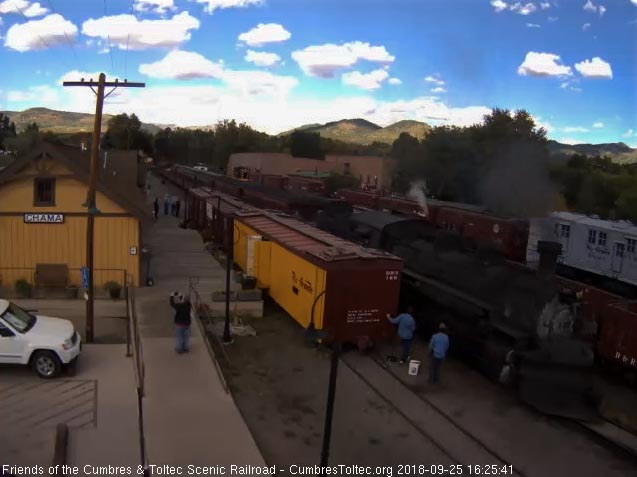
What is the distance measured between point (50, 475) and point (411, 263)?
10.8 meters

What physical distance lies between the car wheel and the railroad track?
6.29m

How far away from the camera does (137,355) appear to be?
38.1 feet

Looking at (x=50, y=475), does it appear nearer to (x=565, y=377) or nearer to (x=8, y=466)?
(x=8, y=466)

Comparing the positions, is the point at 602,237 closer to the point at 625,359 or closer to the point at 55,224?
the point at 625,359

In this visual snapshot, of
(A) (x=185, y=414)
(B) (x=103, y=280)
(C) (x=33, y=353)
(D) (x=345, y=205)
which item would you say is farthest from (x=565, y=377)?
(D) (x=345, y=205)

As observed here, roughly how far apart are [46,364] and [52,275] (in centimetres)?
709

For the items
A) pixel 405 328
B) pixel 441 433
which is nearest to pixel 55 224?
pixel 405 328

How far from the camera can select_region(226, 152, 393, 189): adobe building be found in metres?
66.1

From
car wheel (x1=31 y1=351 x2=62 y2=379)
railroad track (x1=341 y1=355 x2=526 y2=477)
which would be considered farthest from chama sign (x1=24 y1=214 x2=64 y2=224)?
railroad track (x1=341 y1=355 x2=526 y2=477)

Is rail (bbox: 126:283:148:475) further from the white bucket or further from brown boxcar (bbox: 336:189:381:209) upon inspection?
brown boxcar (bbox: 336:189:381:209)

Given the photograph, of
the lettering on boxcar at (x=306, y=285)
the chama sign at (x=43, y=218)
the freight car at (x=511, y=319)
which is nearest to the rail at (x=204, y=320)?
the lettering on boxcar at (x=306, y=285)

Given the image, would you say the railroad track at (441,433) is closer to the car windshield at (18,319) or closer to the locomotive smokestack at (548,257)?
the locomotive smokestack at (548,257)

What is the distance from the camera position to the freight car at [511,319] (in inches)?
427

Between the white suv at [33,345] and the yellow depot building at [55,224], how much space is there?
6.25 m
